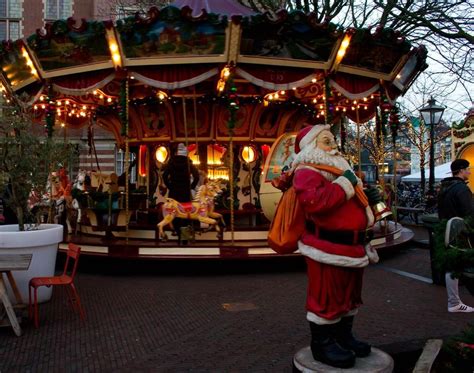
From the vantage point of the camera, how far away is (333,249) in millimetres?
3992

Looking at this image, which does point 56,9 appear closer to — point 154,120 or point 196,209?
point 154,120

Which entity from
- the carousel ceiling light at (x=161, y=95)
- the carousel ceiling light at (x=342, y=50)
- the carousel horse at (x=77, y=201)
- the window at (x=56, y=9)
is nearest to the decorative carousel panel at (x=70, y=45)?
the carousel ceiling light at (x=161, y=95)

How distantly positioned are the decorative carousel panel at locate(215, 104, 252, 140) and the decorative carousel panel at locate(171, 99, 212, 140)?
0.86 ft

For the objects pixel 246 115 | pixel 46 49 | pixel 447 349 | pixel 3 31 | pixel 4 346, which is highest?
pixel 3 31

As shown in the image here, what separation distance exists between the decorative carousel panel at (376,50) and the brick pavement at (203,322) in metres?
4.33

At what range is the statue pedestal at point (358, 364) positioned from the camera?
3.88 meters

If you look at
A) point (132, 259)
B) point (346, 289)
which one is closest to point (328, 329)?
point (346, 289)

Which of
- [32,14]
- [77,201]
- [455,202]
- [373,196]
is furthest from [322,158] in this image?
[32,14]

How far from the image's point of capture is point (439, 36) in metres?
18.0

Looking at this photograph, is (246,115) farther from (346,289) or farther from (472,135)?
(472,135)

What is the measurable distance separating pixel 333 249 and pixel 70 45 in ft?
25.6

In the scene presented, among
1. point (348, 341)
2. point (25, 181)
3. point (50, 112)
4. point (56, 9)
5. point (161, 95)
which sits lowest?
point (348, 341)

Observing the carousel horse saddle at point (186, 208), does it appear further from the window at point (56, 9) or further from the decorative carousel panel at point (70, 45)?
the window at point (56, 9)

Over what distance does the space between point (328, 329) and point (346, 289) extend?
360mm
